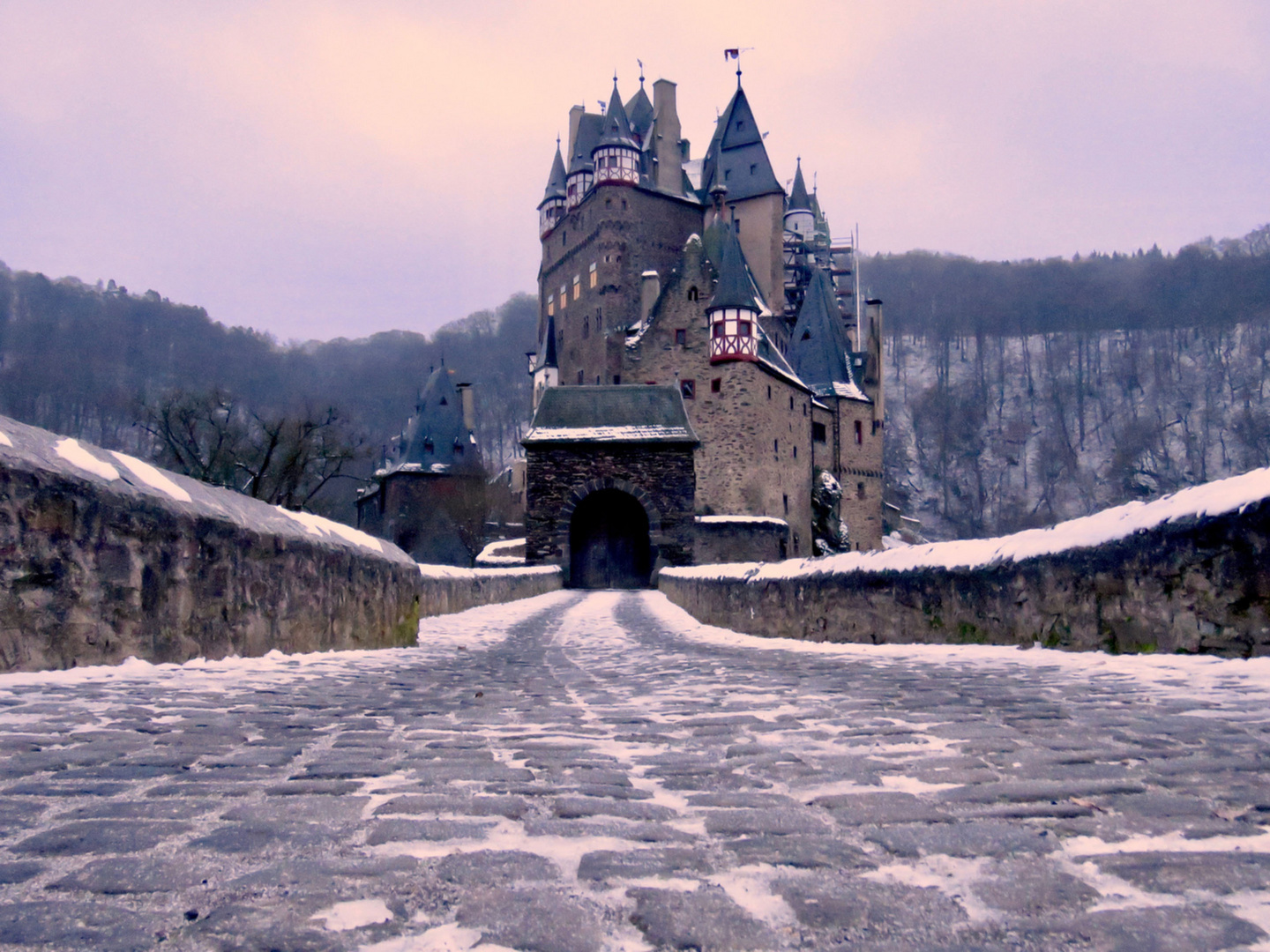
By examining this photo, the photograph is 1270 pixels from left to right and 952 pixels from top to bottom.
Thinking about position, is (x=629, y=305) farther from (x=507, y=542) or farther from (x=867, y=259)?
(x=867, y=259)

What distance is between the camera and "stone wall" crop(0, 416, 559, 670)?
4070mm

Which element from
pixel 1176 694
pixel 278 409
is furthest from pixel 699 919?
pixel 278 409

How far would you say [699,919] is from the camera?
153 centimetres

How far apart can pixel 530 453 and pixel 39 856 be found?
32.1 m

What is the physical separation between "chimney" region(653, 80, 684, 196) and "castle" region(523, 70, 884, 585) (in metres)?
0.13

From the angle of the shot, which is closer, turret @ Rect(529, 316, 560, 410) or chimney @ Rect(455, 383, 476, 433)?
turret @ Rect(529, 316, 560, 410)

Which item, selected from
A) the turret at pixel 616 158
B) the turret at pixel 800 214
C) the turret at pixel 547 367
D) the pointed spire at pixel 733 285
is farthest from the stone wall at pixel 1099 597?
the turret at pixel 800 214

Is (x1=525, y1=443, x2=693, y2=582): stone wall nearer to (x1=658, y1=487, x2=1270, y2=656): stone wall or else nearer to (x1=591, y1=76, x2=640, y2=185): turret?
(x1=658, y1=487, x2=1270, y2=656): stone wall

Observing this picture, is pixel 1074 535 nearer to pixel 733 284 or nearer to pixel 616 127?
pixel 733 284

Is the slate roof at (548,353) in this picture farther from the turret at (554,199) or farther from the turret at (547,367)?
the turret at (554,199)

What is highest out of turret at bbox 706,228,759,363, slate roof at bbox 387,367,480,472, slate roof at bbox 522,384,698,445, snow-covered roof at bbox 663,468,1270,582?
turret at bbox 706,228,759,363

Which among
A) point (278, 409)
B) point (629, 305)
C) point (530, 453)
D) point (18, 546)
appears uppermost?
point (629, 305)

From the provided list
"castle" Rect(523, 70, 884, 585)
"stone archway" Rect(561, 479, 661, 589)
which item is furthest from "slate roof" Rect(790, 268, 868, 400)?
"stone archway" Rect(561, 479, 661, 589)

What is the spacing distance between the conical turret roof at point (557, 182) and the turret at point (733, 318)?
25.4 meters
